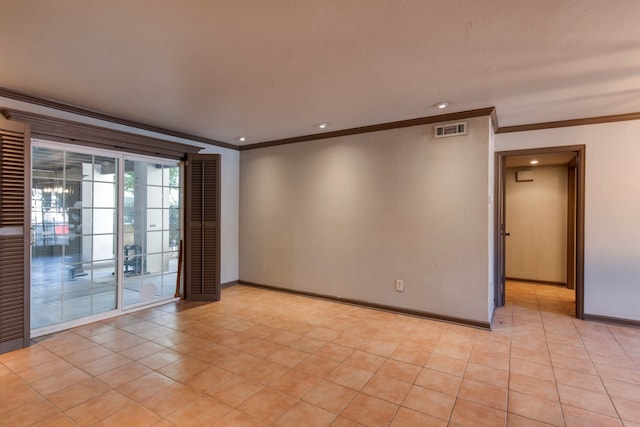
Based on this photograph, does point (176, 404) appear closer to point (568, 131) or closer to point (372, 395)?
point (372, 395)

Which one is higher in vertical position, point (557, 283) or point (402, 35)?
point (402, 35)

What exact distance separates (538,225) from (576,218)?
7.06ft

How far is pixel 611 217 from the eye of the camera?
3.90 meters

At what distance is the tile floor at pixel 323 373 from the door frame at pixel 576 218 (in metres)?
0.50

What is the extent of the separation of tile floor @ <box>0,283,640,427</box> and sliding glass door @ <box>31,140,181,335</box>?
15.6 inches

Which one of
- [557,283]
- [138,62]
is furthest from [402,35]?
[557,283]

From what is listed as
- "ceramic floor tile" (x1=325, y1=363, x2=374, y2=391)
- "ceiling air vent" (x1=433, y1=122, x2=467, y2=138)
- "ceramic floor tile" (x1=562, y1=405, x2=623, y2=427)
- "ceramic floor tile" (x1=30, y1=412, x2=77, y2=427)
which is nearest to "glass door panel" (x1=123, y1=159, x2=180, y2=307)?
"ceramic floor tile" (x1=30, y1=412, x2=77, y2=427)

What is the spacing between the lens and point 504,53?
2.37 metres

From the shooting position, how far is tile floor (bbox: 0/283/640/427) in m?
2.12

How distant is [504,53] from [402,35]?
861mm

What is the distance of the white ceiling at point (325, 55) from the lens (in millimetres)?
1874

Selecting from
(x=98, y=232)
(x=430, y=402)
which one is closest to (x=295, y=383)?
(x=430, y=402)

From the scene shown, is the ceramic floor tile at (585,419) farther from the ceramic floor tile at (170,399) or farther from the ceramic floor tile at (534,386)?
the ceramic floor tile at (170,399)

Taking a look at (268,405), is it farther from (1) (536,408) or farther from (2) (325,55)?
(2) (325,55)
